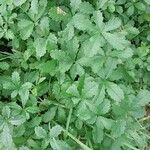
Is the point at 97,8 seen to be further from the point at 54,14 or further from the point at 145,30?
the point at 145,30

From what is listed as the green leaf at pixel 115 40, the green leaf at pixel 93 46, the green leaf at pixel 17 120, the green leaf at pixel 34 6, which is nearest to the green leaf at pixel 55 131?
the green leaf at pixel 17 120

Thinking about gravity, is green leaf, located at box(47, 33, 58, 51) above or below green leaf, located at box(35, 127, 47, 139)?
above

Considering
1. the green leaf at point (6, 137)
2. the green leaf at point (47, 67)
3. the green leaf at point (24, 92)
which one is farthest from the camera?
the green leaf at point (47, 67)

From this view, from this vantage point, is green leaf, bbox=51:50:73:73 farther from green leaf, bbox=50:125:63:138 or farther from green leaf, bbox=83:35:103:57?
green leaf, bbox=50:125:63:138

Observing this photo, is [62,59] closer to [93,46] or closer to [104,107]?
[93,46]

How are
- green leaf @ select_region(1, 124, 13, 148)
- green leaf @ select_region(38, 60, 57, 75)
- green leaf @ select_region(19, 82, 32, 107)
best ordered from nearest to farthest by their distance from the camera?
green leaf @ select_region(1, 124, 13, 148) < green leaf @ select_region(19, 82, 32, 107) < green leaf @ select_region(38, 60, 57, 75)

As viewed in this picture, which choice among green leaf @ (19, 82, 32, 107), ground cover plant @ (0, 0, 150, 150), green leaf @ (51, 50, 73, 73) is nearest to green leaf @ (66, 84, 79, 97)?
ground cover plant @ (0, 0, 150, 150)

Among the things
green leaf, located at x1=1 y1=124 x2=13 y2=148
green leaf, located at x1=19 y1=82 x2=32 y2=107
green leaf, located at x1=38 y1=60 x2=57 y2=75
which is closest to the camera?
green leaf, located at x1=1 y1=124 x2=13 y2=148

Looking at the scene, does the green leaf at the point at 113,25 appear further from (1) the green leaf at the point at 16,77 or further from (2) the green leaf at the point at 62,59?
(1) the green leaf at the point at 16,77
